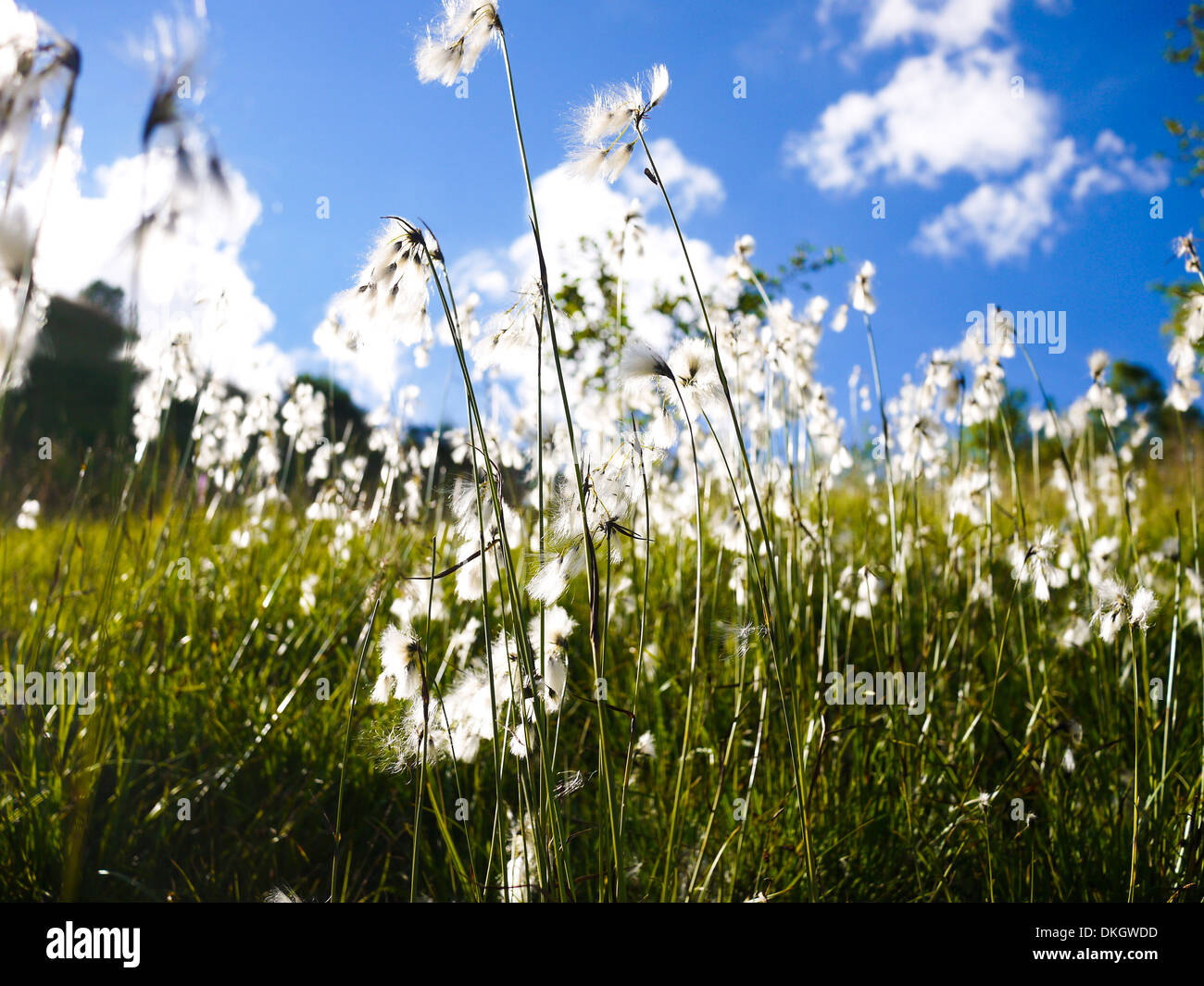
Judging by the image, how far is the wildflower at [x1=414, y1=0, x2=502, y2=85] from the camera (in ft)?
3.99

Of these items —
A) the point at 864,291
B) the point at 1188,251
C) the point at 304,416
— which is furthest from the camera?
the point at 304,416

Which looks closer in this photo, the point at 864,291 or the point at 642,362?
the point at 642,362

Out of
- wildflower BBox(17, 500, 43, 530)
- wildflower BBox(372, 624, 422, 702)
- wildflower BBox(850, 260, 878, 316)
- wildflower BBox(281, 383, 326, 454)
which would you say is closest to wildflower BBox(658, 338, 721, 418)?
wildflower BBox(372, 624, 422, 702)

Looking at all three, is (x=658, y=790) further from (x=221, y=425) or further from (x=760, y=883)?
(x=221, y=425)

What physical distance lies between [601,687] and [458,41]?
1.12 m

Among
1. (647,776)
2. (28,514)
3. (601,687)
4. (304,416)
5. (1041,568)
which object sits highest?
(304,416)

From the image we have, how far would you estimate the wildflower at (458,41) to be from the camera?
1217mm

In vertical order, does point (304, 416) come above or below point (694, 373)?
above

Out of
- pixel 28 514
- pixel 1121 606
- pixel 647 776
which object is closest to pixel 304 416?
pixel 28 514

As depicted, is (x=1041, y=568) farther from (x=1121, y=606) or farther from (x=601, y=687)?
(x=601, y=687)

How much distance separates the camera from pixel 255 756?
7.35ft

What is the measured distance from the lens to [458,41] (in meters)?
1.28
